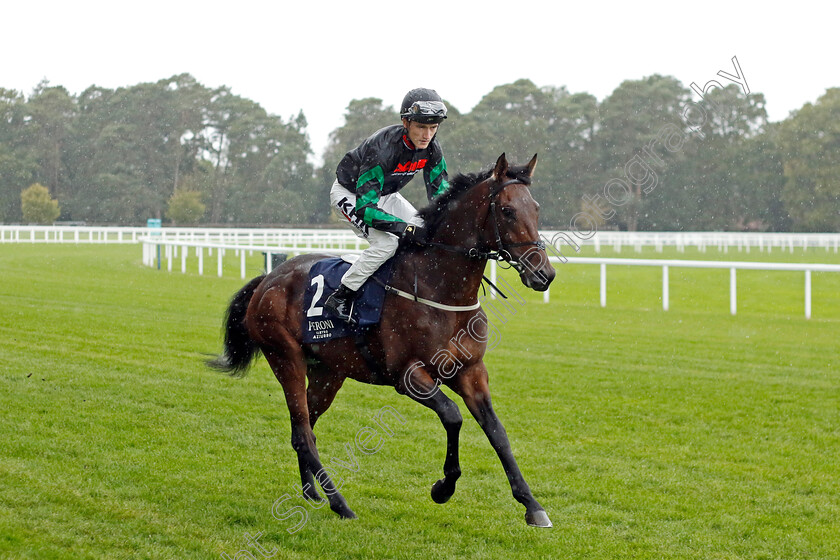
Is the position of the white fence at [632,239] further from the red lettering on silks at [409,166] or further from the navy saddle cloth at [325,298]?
the red lettering on silks at [409,166]

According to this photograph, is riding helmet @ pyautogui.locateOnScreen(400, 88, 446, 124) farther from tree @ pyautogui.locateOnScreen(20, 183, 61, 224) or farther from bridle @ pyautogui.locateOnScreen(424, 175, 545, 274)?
tree @ pyautogui.locateOnScreen(20, 183, 61, 224)

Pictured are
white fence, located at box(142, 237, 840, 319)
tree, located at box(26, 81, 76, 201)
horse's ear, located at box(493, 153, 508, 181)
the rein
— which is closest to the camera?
the rein

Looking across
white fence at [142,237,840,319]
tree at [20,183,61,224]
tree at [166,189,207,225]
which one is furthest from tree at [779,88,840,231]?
tree at [20,183,61,224]

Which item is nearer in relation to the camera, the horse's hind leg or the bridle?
the bridle

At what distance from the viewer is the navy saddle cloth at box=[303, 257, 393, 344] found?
4492 millimetres

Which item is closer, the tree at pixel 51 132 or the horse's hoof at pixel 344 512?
the horse's hoof at pixel 344 512

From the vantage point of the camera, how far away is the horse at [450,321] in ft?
13.3

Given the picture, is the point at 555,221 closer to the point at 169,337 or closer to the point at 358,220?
the point at 169,337

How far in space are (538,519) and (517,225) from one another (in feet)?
4.53

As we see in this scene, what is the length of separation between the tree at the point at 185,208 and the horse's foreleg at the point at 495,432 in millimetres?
42621

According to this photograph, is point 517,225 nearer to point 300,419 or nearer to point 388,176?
point 388,176

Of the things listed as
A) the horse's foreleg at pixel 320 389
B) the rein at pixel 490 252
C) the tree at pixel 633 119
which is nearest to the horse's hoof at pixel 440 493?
the rein at pixel 490 252

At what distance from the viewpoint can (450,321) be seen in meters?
4.27

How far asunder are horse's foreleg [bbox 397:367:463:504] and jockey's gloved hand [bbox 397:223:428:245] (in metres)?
0.69
